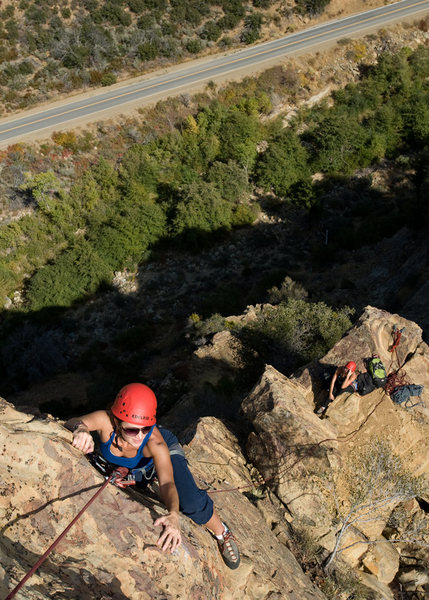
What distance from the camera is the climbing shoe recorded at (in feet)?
17.1

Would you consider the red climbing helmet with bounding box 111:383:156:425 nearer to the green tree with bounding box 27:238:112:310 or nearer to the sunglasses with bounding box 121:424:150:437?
the sunglasses with bounding box 121:424:150:437

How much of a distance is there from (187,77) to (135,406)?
40.3m

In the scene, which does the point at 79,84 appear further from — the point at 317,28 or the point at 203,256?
the point at 317,28

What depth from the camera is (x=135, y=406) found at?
14.4 feet

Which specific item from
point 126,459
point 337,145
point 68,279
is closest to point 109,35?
point 337,145

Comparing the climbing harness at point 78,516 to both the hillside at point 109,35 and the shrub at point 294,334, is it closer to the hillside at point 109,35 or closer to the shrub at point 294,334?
the shrub at point 294,334

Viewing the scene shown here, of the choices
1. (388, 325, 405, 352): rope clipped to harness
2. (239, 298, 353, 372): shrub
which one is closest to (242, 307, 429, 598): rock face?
(388, 325, 405, 352): rope clipped to harness

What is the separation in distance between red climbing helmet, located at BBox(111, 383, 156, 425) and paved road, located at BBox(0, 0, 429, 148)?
112 feet

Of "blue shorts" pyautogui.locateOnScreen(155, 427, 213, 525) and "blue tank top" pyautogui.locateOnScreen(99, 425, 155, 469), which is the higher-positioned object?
"blue tank top" pyautogui.locateOnScreen(99, 425, 155, 469)

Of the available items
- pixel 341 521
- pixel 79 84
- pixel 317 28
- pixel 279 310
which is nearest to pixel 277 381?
pixel 341 521

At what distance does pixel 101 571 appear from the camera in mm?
4145

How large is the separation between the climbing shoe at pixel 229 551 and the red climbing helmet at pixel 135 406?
2.06 meters

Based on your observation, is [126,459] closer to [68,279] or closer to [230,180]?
[68,279]

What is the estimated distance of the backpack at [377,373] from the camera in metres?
9.05
